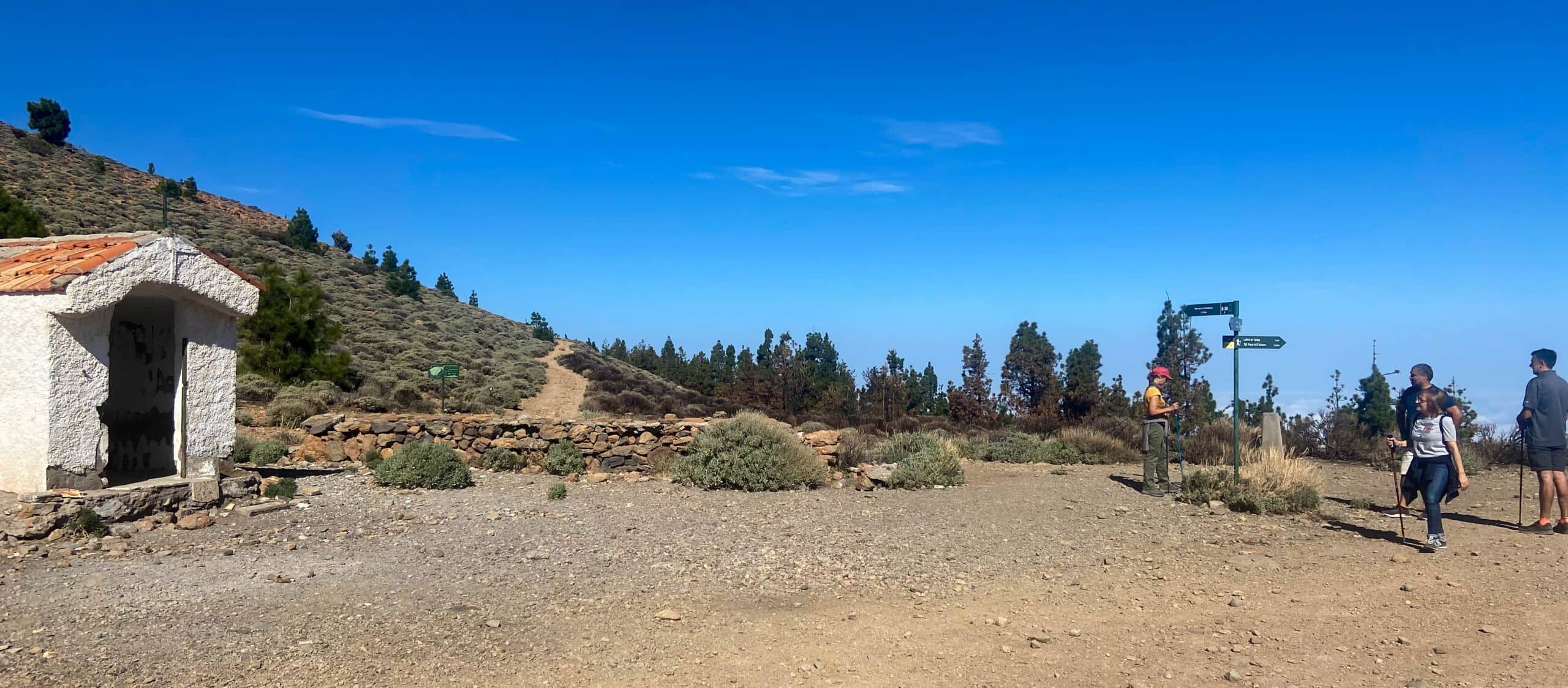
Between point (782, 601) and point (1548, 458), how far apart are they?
746 cm

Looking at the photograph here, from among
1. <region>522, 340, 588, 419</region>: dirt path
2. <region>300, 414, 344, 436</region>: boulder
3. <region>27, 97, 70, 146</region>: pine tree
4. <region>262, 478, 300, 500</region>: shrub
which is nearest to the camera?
<region>262, 478, 300, 500</region>: shrub

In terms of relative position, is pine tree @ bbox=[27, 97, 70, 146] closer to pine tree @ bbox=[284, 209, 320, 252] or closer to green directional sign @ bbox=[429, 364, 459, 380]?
pine tree @ bbox=[284, 209, 320, 252]

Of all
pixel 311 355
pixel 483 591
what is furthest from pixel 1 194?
pixel 483 591

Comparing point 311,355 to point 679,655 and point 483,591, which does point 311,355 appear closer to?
point 483,591

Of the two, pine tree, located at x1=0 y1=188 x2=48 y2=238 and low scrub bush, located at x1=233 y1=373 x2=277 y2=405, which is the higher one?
pine tree, located at x1=0 y1=188 x2=48 y2=238

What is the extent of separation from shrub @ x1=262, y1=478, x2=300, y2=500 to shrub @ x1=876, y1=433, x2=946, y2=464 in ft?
26.1

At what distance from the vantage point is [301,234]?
46.7 metres

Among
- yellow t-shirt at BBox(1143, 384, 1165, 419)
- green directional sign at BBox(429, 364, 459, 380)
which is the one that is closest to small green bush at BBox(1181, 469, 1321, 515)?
yellow t-shirt at BBox(1143, 384, 1165, 419)

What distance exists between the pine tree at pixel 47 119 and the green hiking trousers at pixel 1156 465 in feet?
177

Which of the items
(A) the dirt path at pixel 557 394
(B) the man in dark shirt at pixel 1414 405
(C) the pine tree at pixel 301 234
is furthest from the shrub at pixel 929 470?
(C) the pine tree at pixel 301 234

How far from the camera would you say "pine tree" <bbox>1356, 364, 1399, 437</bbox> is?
18.4 metres

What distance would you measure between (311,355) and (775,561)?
1867 cm

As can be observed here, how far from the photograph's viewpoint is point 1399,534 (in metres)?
8.83

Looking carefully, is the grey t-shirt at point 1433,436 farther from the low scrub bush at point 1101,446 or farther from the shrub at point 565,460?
the shrub at point 565,460
